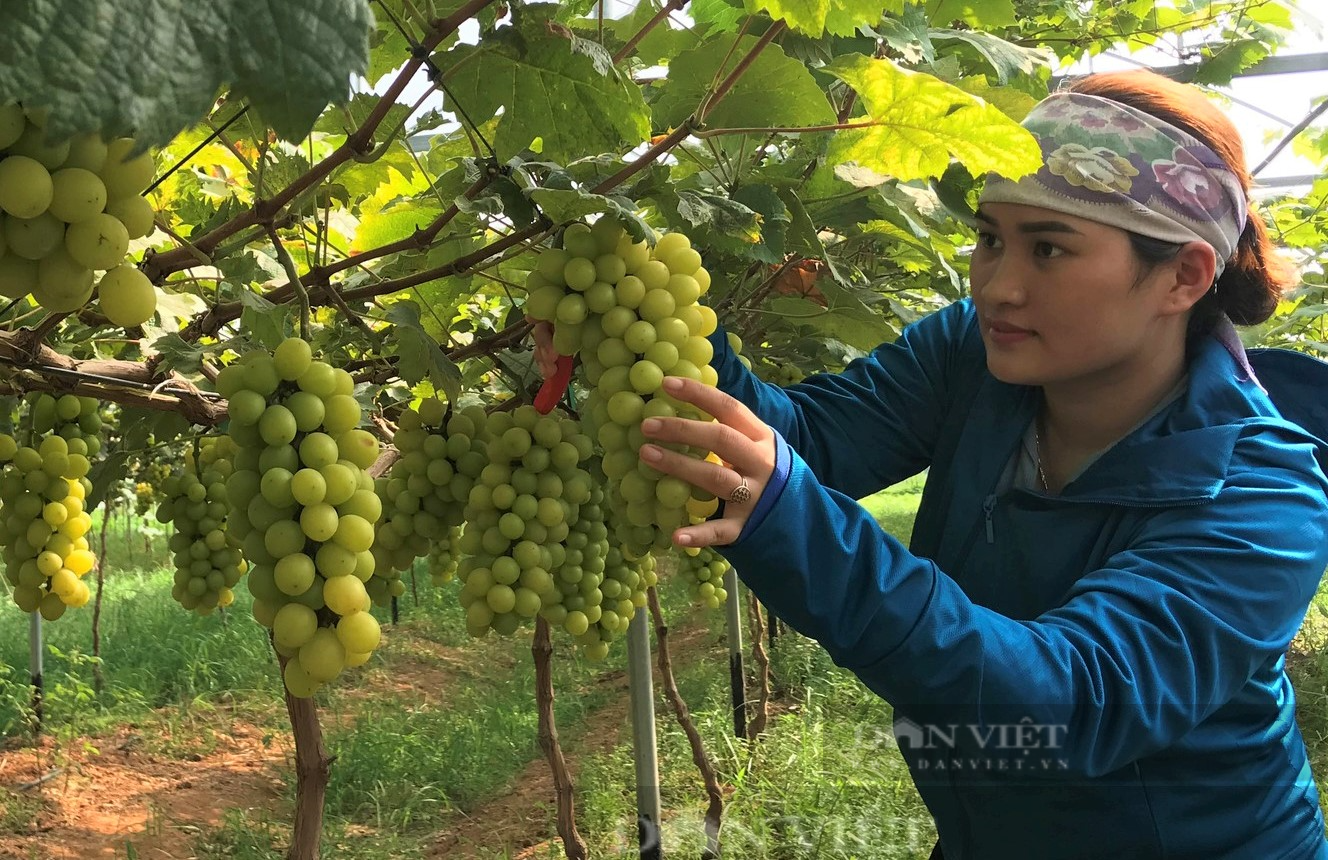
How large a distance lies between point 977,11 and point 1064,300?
2.15 feet

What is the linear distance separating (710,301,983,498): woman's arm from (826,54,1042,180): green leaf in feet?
1.35

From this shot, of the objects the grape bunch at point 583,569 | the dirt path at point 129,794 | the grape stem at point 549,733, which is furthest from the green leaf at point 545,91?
the dirt path at point 129,794

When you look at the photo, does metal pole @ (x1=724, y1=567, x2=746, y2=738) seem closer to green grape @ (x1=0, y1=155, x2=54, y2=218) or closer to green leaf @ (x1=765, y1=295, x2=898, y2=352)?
green leaf @ (x1=765, y1=295, x2=898, y2=352)

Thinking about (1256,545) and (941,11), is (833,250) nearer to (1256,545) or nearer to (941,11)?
(941,11)

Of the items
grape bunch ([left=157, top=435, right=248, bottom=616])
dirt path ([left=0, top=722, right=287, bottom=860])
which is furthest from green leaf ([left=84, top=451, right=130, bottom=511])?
dirt path ([left=0, top=722, right=287, bottom=860])

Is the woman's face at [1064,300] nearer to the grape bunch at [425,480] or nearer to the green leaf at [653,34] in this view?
the green leaf at [653,34]

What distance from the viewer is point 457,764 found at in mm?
4438

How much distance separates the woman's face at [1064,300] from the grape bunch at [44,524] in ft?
5.18

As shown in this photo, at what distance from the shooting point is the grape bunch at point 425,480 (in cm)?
130

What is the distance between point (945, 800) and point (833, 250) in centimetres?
119

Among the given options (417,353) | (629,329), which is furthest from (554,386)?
(629,329)

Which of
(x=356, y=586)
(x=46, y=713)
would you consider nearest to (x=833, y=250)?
(x=356, y=586)

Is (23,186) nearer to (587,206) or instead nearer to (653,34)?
(587,206)

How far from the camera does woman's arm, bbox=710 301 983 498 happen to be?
150 cm
